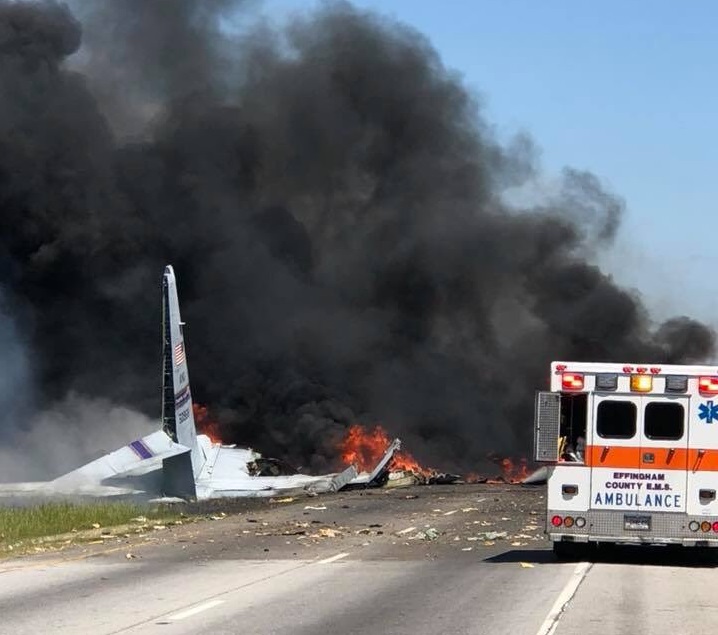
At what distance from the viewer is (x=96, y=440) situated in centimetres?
5891

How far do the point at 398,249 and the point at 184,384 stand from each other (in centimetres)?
3609

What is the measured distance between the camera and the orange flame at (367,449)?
5769 cm

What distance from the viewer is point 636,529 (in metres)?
19.2

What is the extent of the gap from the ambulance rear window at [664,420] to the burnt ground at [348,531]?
256cm

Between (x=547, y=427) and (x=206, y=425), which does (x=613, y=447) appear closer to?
(x=547, y=427)

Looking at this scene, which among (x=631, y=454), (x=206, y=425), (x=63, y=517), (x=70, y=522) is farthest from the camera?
(x=206, y=425)

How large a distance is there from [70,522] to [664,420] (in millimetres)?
12832

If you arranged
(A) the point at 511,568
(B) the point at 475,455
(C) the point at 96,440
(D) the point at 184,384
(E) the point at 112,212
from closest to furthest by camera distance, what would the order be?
(A) the point at 511,568 < (D) the point at 184,384 < (C) the point at 96,440 < (B) the point at 475,455 < (E) the point at 112,212

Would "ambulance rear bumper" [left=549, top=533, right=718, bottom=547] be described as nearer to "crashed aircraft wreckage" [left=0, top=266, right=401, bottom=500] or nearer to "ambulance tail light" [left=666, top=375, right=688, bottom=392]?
"ambulance tail light" [left=666, top=375, right=688, bottom=392]

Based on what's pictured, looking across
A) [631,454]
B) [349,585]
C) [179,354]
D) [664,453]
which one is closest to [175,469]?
[179,354]

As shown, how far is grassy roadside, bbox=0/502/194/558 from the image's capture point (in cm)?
2400

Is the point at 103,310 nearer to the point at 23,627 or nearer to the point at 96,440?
the point at 96,440

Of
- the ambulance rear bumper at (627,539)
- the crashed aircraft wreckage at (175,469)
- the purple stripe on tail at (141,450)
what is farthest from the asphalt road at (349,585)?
the purple stripe on tail at (141,450)

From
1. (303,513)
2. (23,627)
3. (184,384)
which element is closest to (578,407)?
(23,627)
